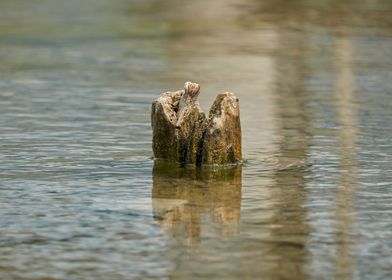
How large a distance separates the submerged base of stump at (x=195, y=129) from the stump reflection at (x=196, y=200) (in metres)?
0.12

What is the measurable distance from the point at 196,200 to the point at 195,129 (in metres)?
1.30

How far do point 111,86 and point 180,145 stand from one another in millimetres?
6273

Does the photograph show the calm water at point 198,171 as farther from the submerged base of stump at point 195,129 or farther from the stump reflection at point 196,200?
the submerged base of stump at point 195,129

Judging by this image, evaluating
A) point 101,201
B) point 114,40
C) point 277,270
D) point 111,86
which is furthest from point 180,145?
point 114,40

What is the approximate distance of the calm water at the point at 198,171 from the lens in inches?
348

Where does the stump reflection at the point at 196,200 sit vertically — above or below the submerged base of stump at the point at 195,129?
below

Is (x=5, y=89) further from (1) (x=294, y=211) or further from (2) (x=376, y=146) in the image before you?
(1) (x=294, y=211)

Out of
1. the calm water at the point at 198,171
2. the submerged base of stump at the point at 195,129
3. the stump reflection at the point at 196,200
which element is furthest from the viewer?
the submerged base of stump at the point at 195,129

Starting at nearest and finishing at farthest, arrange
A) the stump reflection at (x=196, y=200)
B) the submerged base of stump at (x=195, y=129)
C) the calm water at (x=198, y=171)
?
the calm water at (x=198, y=171) < the stump reflection at (x=196, y=200) < the submerged base of stump at (x=195, y=129)

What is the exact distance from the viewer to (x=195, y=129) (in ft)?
38.9

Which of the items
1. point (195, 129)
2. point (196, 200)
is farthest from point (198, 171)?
point (196, 200)

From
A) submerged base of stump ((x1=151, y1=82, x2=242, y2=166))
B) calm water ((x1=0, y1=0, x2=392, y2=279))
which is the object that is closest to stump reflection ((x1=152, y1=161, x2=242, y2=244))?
calm water ((x1=0, y1=0, x2=392, y2=279))

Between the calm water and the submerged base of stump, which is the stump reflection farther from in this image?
the submerged base of stump

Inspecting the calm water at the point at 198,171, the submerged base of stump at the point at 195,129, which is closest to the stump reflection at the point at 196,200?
the calm water at the point at 198,171
